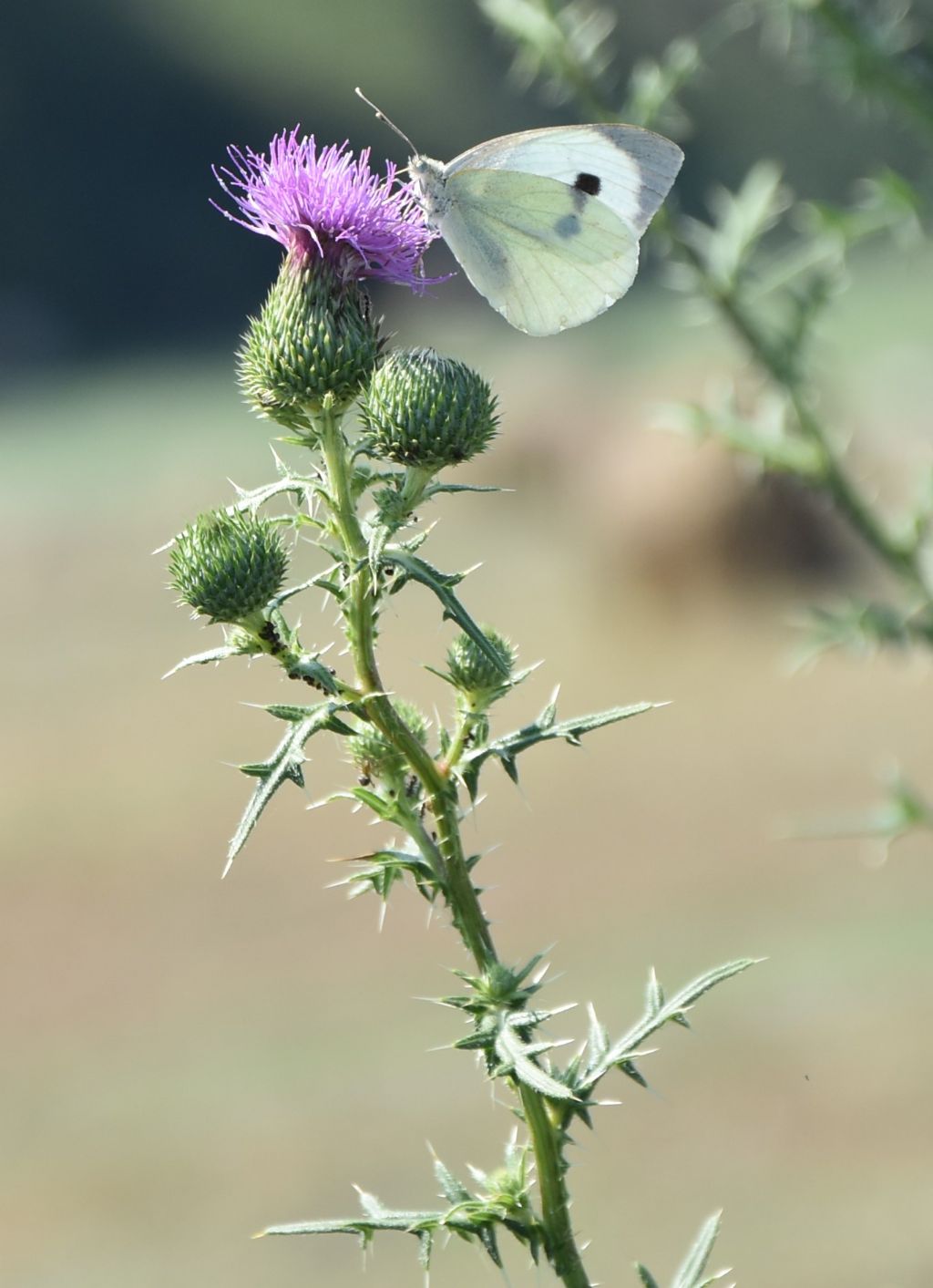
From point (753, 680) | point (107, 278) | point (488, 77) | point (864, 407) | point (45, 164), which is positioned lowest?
point (753, 680)

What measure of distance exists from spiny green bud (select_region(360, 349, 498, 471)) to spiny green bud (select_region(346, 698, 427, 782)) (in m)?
0.51

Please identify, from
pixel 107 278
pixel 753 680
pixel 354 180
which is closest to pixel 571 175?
pixel 354 180

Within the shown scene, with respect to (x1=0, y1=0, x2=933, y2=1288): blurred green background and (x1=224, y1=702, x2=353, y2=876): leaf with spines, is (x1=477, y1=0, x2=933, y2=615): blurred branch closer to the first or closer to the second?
(x1=0, y1=0, x2=933, y2=1288): blurred green background

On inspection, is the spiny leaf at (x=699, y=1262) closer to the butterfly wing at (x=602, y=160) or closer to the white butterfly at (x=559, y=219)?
the white butterfly at (x=559, y=219)

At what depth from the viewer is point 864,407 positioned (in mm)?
23719

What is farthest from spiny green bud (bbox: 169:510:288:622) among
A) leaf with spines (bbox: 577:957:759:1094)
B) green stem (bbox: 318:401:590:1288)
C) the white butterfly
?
the white butterfly

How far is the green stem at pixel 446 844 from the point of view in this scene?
103 inches

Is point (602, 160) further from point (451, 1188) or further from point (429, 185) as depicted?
point (451, 1188)

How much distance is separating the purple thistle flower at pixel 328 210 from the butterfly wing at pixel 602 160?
1.48 ft

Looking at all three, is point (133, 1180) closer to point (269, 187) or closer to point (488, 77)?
point (269, 187)

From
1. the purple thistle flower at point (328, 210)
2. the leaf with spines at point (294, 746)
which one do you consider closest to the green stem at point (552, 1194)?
the leaf with spines at point (294, 746)

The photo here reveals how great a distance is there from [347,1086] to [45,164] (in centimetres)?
4637

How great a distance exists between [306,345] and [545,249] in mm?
1031

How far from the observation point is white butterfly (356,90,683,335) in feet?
12.4
